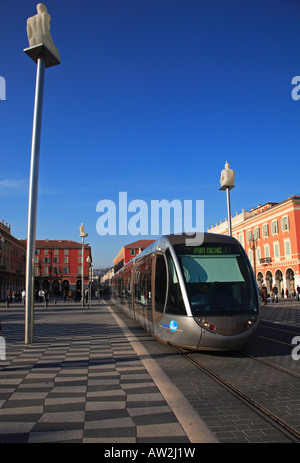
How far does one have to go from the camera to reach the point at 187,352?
28.6 ft

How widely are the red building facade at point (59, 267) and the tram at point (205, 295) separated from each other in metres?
77.4

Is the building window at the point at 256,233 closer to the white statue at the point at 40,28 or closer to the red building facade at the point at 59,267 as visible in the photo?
the red building facade at the point at 59,267

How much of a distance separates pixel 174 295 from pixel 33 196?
5.19 metres

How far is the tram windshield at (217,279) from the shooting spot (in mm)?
7555

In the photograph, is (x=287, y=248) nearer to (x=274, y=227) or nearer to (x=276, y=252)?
(x=276, y=252)

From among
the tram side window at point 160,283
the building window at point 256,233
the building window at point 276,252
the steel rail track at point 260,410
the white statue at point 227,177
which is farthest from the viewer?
the building window at point 256,233

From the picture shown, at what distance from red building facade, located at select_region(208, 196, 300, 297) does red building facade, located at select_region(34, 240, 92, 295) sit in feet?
148

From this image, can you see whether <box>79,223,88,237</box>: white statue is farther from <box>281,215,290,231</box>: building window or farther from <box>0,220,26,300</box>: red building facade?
<box>281,215,290,231</box>: building window

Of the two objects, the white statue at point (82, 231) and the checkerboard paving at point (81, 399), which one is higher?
the white statue at point (82, 231)

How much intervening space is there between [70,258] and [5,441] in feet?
284

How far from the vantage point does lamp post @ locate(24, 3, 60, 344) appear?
9872mm

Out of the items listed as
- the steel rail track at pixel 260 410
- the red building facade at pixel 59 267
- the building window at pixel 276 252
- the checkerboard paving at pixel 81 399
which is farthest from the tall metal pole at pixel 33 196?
the red building facade at pixel 59 267
